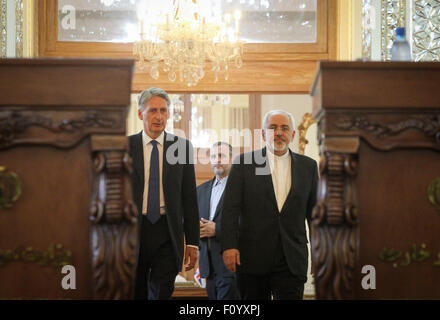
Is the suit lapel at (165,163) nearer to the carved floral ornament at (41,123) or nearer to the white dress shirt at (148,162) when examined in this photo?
the white dress shirt at (148,162)

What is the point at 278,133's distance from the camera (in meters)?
3.30

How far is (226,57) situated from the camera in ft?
17.9

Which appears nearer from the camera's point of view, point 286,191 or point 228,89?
point 286,191

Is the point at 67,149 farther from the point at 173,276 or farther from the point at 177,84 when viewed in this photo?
the point at 177,84

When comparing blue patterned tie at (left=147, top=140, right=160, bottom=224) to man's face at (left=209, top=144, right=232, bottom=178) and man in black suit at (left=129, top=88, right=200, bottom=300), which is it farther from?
man's face at (left=209, top=144, right=232, bottom=178)

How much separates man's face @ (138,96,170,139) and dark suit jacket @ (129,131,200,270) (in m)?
0.06

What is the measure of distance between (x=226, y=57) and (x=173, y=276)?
2843 millimetres

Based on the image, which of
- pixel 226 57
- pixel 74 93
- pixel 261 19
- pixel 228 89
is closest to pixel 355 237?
pixel 74 93

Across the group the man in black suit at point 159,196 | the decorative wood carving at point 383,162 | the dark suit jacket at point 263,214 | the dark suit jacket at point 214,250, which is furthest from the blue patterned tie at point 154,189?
the dark suit jacket at point 214,250

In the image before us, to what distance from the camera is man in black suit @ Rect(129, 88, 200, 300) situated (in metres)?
3.04

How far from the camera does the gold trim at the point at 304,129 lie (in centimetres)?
700

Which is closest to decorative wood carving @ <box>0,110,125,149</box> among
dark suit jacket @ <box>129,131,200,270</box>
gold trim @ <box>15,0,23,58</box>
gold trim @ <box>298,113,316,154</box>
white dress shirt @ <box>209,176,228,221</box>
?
dark suit jacket @ <box>129,131,200,270</box>

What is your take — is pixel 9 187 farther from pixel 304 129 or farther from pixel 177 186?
pixel 304 129
